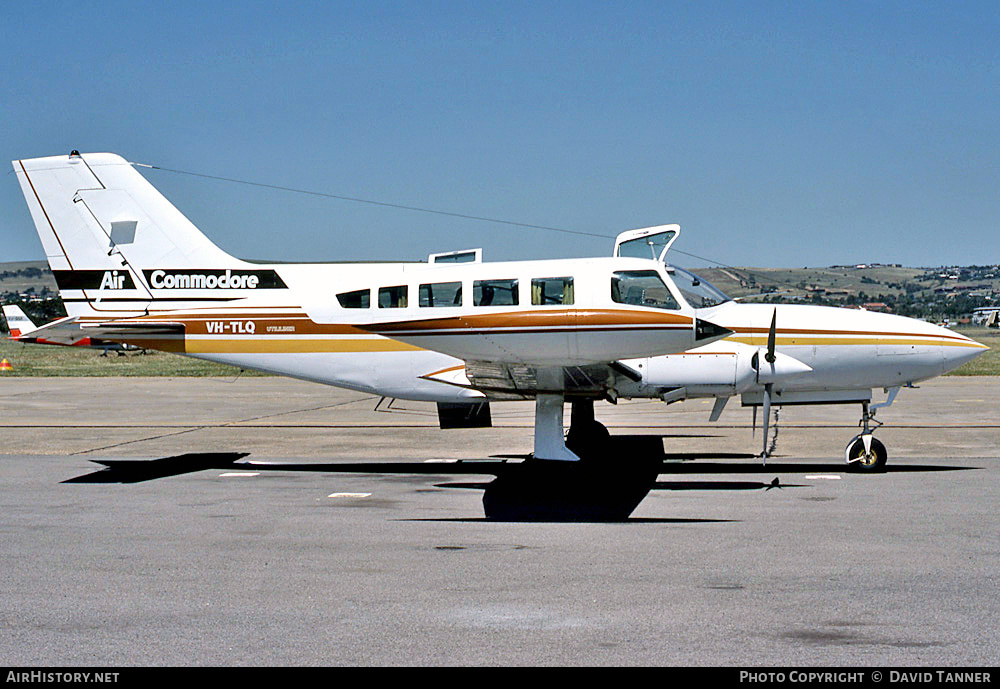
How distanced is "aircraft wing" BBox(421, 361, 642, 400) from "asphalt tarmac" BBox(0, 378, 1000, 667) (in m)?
1.24

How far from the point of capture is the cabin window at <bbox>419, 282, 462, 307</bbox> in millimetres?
11430

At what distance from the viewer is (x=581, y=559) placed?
8.05 metres

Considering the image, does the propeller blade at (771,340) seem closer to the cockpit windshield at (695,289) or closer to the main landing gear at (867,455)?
the cockpit windshield at (695,289)

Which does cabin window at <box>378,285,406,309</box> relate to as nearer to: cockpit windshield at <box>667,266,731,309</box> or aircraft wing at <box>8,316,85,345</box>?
cockpit windshield at <box>667,266,731,309</box>

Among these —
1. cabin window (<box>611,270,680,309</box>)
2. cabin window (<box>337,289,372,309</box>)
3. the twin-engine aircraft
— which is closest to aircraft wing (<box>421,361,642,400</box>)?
the twin-engine aircraft

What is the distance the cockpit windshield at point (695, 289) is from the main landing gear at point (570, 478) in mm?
2022

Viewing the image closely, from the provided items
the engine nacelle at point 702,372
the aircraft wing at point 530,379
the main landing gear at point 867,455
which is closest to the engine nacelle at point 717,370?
the engine nacelle at point 702,372

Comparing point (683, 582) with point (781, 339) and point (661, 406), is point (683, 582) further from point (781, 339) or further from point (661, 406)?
point (661, 406)

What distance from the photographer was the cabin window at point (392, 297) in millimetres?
11703

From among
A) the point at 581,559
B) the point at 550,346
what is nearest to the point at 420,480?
the point at 550,346

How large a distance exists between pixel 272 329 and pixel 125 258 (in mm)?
2692

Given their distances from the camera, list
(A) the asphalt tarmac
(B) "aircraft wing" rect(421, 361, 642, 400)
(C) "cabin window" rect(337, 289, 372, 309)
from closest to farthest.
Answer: (A) the asphalt tarmac < (B) "aircraft wing" rect(421, 361, 642, 400) < (C) "cabin window" rect(337, 289, 372, 309)

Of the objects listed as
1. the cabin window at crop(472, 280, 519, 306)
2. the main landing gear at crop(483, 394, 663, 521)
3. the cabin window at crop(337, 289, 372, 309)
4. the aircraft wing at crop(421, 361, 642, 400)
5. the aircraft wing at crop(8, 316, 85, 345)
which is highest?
the cabin window at crop(472, 280, 519, 306)

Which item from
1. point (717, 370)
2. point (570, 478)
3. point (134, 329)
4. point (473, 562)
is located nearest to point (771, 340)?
point (717, 370)
